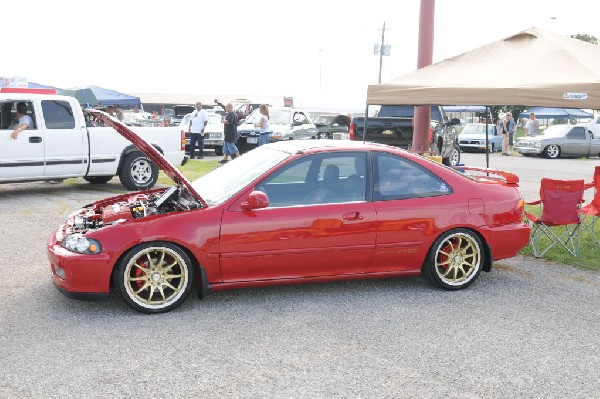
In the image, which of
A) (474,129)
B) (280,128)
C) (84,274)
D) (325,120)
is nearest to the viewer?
(84,274)

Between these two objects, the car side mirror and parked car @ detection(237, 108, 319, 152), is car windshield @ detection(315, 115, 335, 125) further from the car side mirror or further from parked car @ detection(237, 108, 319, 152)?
the car side mirror

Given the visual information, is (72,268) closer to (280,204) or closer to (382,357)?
(280,204)

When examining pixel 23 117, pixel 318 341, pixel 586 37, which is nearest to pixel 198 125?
pixel 23 117

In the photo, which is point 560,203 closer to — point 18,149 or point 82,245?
point 82,245

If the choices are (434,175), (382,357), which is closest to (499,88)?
(434,175)

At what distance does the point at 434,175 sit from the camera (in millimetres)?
5707

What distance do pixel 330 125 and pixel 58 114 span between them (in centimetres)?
1597

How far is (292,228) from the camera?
16.9 feet

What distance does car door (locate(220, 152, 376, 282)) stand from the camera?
5066mm

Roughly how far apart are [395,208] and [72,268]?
2634 millimetres

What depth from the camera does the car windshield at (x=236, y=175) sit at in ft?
17.4

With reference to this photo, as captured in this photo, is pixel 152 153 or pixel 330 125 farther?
pixel 330 125

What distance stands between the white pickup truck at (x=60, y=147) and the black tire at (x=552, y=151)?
17134mm

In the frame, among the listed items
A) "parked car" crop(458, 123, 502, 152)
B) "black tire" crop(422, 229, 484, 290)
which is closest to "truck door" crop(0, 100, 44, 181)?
"black tire" crop(422, 229, 484, 290)
